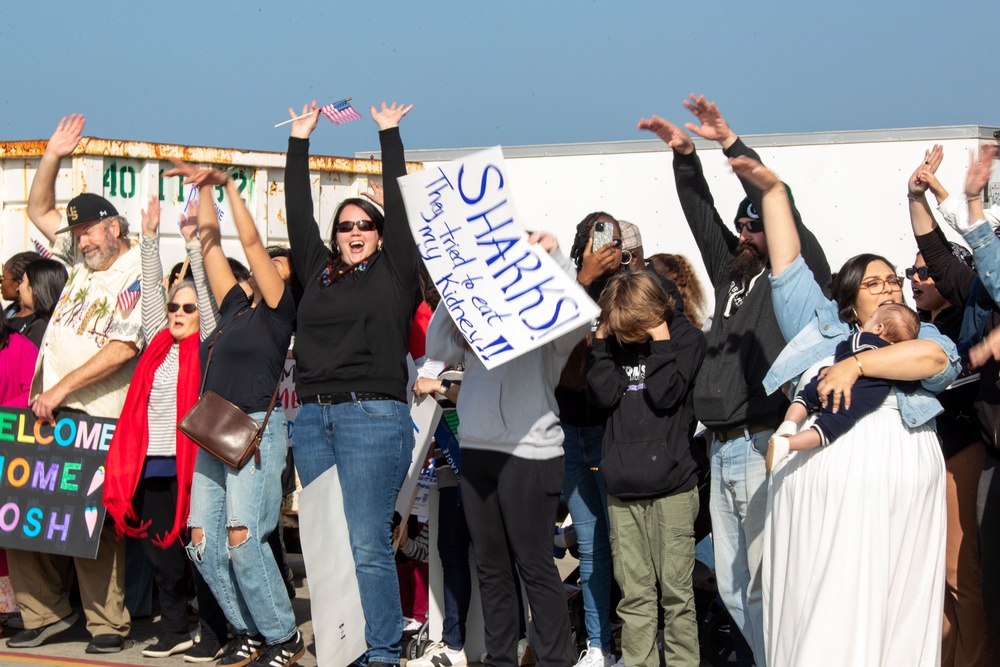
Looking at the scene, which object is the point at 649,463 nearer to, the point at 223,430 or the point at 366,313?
the point at 366,313

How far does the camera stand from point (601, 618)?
5.38m

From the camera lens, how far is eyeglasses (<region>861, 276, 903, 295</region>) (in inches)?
173

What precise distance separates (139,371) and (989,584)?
4.07 metres

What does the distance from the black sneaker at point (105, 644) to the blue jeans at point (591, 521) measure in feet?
8.06

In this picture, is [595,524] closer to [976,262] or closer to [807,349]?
[807,349]

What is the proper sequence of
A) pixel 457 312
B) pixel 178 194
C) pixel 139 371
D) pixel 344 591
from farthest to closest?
pixel 178 194
pixel 139 371
pixel 344 591
pixel 457 312

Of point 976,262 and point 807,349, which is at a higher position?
point 976,262

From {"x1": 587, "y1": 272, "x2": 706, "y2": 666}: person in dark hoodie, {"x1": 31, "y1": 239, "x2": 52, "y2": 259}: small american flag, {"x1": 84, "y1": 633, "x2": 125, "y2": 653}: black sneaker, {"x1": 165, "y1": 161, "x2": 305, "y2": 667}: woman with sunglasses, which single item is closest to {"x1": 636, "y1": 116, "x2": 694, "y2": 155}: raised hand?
{"x1": 587, "y1": 272, "x2": 706, "y2": 666}: person in dark hoodie

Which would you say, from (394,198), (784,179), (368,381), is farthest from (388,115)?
(784,179)

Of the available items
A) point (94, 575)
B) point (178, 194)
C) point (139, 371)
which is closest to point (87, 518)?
point (94, 575)

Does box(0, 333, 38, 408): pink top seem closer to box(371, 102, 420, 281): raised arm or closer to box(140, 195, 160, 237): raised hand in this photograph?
box(140, 195, 160, 237): raised hand

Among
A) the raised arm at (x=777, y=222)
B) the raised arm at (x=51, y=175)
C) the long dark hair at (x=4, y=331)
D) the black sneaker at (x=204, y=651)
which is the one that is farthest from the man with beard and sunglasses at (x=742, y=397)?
the long dark hair at (x=4, y=331)

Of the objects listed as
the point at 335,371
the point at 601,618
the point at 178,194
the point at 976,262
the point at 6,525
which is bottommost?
the point at 601,618

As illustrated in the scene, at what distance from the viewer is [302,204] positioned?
5277 millimetres
